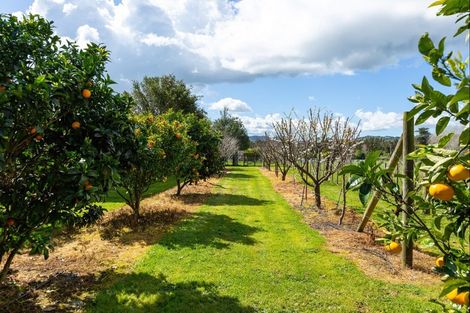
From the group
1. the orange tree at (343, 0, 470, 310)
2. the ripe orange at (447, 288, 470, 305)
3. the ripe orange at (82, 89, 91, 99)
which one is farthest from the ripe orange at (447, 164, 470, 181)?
the ripe orange at (82, 89, 91, 99)

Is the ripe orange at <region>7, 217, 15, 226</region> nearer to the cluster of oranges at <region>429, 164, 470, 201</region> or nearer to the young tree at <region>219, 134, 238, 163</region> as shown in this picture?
the cluster of oranges at <region>429, 164, 470, 201</region>

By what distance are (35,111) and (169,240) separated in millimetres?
5476

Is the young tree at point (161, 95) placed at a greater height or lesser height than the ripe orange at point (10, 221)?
greater

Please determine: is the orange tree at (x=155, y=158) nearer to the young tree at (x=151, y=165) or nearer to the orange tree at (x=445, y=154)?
the young tree at (x=151, y=165)

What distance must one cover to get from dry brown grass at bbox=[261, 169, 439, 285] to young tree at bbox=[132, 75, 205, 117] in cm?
2764

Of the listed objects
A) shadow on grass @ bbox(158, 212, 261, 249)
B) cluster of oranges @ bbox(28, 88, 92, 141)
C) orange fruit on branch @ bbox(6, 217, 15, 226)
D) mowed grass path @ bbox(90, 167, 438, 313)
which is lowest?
mowed grass path @ bbox(90, 167, 438, 313)

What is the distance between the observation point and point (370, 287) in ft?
20.1

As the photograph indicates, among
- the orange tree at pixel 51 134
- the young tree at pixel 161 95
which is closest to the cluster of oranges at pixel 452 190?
the orange tree at pixel 51 134

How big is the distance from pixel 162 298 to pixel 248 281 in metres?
1.56

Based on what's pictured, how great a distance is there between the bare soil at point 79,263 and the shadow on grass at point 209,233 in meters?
0.47

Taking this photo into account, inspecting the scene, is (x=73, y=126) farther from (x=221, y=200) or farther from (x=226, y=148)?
(x=226, y=148)

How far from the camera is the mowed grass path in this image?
5402 millimetres

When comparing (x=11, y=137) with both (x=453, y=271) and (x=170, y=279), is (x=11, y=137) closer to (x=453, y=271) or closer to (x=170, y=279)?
(x=170, y=279)

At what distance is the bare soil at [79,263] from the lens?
5.45 m
